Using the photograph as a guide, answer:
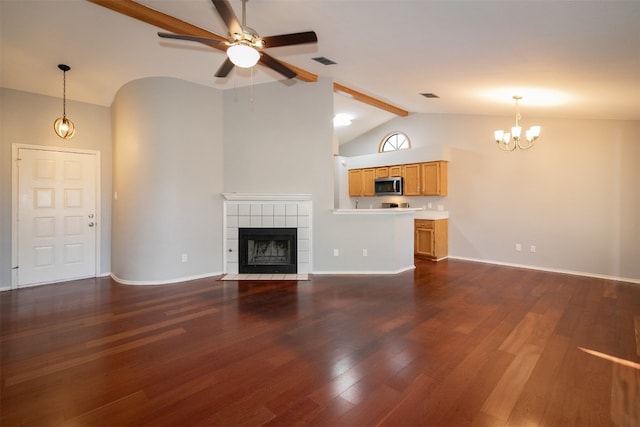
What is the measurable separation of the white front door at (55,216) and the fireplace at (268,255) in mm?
2434

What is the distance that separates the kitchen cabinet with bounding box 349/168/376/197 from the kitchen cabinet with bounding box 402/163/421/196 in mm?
889

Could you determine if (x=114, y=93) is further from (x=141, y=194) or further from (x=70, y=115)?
(x=141, y=194)

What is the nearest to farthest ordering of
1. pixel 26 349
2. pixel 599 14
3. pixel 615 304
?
pixel 599 14
pixel 26 349
pixel 615 304

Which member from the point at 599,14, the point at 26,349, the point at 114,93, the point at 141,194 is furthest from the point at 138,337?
the point at 599,14

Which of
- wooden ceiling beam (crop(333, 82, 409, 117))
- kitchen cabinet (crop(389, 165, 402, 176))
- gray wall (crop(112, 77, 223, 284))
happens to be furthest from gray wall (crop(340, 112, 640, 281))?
gray wall (crop(112, 77, 223, 284))

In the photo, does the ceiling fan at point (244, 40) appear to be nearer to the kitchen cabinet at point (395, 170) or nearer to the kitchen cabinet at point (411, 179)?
the kitchen cabinet at point (411, 179)

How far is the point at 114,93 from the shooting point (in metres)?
4.82

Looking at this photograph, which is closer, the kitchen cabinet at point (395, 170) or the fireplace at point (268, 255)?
the fireplace at point (268, 255)

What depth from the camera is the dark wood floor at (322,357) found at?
5.85 ft

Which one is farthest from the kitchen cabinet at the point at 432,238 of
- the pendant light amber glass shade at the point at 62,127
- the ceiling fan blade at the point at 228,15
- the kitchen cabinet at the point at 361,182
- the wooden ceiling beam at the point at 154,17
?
the pendant light amber glass shade at the point at 62,127

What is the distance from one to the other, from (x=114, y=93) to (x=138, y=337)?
3972 millimetres

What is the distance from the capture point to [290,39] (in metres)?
2.68

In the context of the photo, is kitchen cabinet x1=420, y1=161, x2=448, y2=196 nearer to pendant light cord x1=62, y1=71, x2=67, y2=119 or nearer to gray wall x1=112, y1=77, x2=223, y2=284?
gray wall x1=112, y1=77, x2=223, y2=284

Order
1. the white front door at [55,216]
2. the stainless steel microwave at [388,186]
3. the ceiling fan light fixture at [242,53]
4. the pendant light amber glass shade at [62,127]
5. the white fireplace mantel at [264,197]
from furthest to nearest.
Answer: the stainless steel microwave at [388,186], the white fireplace mantel at [264,197], the white front door at [55,216], the pendant light amber glass shade at [62,127], the ceiling fan light fixture at [242,53]
